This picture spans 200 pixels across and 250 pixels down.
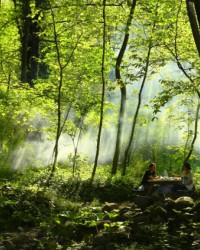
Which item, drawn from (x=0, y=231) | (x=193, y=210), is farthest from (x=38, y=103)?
(x=193, y=210)

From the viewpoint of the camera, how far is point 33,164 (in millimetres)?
17516

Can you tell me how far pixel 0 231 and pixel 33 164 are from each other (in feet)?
30.2

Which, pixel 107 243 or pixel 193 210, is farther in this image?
pixel 193 210

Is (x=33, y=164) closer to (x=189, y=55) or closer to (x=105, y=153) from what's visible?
(x=189, y=55)

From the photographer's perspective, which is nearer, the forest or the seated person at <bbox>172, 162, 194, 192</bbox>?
the forest

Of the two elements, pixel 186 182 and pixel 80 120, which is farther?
pixel 80 120

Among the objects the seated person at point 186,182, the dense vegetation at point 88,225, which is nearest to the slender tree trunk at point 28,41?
the dense vegetation at point 88,225

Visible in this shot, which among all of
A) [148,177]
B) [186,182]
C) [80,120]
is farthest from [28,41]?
[186,182]

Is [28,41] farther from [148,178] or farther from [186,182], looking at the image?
[186,182]

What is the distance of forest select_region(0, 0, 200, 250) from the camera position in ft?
24.9

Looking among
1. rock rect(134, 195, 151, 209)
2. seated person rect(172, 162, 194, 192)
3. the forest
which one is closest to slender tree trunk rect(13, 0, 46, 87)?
the forest

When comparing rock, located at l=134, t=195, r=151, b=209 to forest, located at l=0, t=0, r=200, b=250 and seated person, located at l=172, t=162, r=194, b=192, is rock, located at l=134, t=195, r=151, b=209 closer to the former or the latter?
forest, located at l=0, t=0, r=200, b=250

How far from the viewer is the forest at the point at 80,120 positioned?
7.58 meters

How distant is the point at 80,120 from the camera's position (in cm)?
1847
